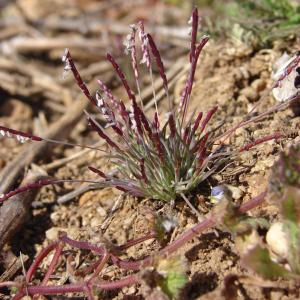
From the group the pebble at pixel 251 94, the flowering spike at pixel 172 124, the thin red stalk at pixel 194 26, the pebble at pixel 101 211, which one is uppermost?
the pebble at pixel 251 94

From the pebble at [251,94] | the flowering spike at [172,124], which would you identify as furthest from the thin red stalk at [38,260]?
the pebble at [251,94]

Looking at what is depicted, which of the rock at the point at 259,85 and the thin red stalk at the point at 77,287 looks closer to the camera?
the thin red stalk at the point at 77,287

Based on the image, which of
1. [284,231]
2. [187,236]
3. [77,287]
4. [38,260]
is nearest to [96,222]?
[38,260]

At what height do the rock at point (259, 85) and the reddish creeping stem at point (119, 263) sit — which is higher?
the rock at point (259, 85)

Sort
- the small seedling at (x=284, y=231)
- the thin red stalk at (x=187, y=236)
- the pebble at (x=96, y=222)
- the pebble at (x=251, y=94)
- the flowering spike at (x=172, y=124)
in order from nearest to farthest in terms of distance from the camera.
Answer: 1. the small seedling at (x=284, y=231)
2. the thin red stalk at (x=187, y=236)
3. the flowering spike at (x=172, y=124)
4. the pebble at (x=96, y=222)
5. the pebble at (x=251, y=94)

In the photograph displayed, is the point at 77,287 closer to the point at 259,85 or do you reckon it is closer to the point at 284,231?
the point at 284,231

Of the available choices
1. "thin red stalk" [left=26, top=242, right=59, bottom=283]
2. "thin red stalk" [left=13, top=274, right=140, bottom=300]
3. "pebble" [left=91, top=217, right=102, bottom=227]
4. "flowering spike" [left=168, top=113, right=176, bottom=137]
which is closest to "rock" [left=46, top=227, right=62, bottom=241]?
"pebble" [left=91, top=217, right=102, bottom=227]

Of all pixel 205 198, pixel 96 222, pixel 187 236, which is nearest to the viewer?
pixel 187 236

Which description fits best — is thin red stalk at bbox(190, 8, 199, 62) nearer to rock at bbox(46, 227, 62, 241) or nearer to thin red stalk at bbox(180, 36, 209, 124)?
thin red stalk at bbox(180, 36, 209, 124)

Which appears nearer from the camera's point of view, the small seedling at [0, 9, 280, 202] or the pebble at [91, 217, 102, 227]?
the small seedling at [0, 9, 280, 202]

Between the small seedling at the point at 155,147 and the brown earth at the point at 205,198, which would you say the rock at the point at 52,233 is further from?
the small seedling at the point at 155,147

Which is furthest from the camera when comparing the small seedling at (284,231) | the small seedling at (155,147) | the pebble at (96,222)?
the pebble at (96,222)
